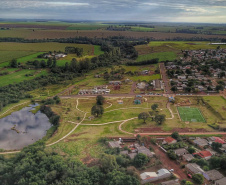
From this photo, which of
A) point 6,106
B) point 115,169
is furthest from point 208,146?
point 6,106

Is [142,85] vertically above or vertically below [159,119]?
above

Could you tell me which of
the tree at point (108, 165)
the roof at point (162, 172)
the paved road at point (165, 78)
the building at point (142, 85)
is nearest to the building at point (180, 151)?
the roof at point (162, 172)

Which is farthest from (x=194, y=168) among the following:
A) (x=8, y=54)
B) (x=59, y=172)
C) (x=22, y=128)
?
(x=8, y=54)

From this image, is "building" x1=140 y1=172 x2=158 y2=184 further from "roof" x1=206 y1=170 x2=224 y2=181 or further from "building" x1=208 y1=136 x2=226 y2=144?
"building" x1=208 y1=136 x2=226 y2=144

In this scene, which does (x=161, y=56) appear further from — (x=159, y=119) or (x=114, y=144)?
(x=114, y=144)

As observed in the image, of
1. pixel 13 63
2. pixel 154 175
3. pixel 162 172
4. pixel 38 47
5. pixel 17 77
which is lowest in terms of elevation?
pixel 154 175

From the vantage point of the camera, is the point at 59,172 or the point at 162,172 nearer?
the point at 59,172

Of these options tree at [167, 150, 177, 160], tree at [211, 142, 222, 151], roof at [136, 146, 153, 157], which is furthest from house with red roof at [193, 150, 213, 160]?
roof at [136, 146, 153, 157]

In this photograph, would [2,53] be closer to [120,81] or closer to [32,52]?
[32,52]
